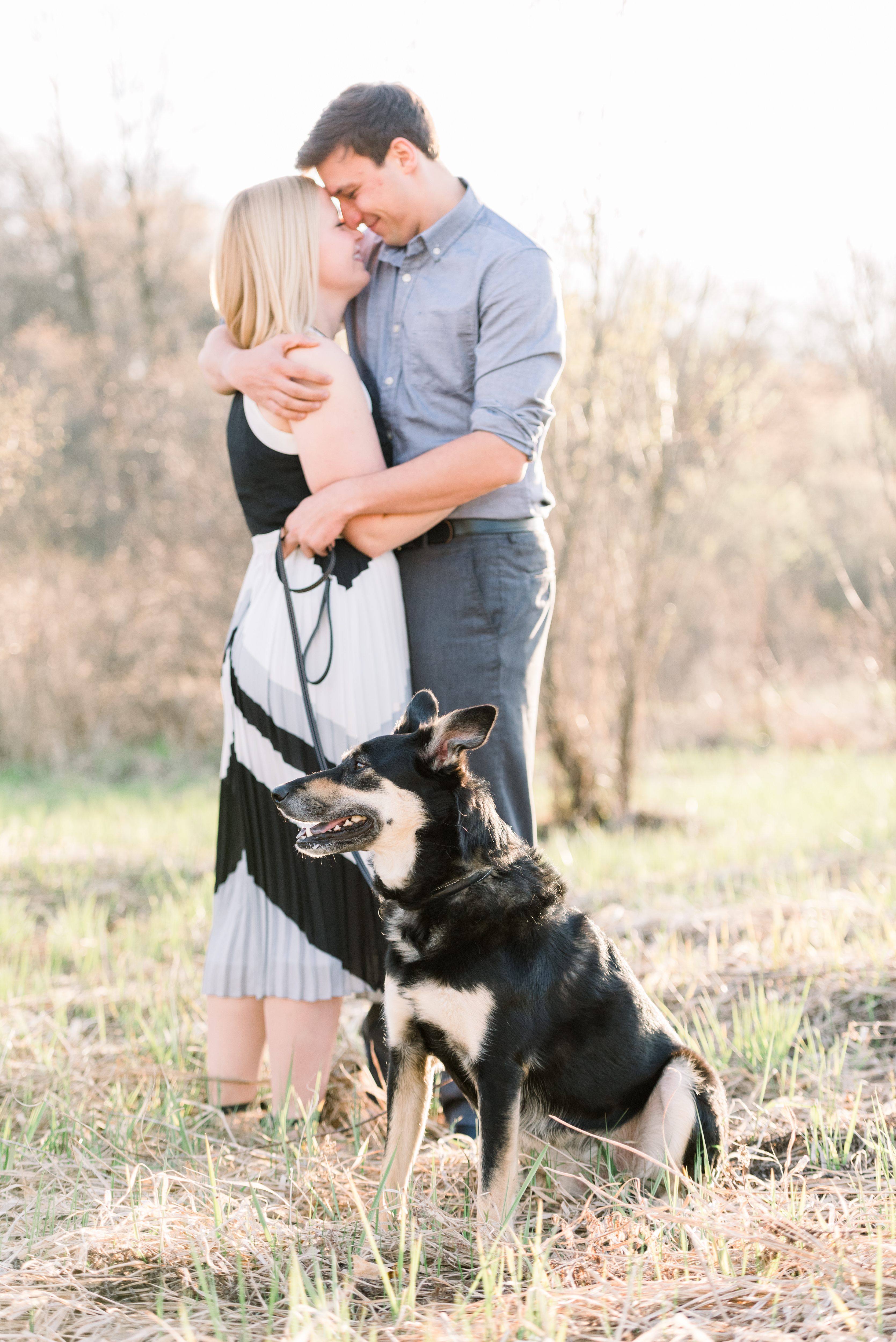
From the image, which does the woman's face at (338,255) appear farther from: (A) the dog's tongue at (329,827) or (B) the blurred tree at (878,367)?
(B) the blurred tree at (878,367)

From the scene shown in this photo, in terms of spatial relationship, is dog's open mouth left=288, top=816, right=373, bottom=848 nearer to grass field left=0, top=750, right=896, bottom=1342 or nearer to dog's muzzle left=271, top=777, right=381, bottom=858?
dog's muzzle left=271, top=777, right=381, bottom=858

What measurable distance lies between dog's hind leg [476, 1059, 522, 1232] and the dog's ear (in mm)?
785

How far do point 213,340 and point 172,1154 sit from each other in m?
2.25

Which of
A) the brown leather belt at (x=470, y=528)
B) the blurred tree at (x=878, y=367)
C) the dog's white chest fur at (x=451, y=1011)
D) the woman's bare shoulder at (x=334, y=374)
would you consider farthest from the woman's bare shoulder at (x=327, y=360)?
the blurred tree at (x=878, y=367)

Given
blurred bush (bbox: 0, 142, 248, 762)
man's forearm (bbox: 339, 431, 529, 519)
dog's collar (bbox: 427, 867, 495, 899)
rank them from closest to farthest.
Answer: dog's collar (bbox: 427, 867, 495, 899) < man's forearm (bbox: 339, 431, 529, 519) < blurred bush (bbox: 0, 142, 248, 762)

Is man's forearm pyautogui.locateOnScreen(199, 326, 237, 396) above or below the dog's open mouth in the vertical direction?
above

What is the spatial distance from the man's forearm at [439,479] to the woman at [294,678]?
0.26 ft

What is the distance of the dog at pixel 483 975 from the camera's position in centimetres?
226

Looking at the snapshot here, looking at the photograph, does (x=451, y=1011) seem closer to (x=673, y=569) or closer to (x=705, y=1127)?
(x=705, y=1127)

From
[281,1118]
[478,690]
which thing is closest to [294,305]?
[478,690]

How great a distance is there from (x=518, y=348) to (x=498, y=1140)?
1918mm

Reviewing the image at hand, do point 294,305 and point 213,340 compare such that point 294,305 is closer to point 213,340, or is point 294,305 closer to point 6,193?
point 213,340

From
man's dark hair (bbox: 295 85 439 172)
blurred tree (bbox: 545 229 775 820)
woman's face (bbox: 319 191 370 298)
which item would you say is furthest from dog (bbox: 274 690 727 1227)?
blurred tree (bbox: 545 229 775 820)

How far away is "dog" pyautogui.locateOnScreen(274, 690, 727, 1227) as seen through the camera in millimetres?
2258
